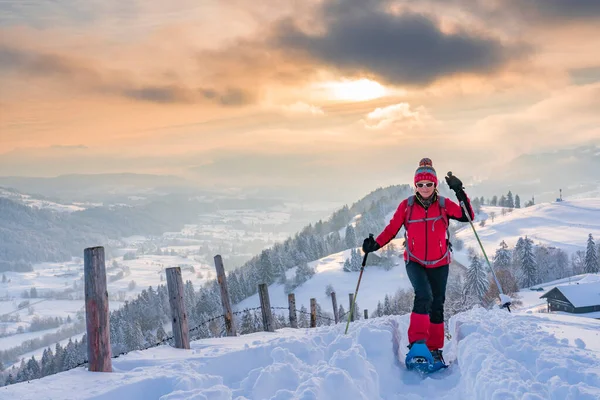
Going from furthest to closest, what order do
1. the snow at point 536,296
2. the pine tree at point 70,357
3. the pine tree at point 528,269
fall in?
the pine tree at point 528,269 → the pine tree at point 70,357 → the snow at point 536,296

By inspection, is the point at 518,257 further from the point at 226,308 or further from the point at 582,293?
the point at 226,308

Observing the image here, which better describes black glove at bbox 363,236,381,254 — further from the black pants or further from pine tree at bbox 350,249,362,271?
pine tree at bbox 350,249,362,271

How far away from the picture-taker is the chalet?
58.5 m

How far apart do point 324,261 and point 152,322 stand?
5755 centimetres

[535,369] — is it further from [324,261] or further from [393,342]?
[324,261]

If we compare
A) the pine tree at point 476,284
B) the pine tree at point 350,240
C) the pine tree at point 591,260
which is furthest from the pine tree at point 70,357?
the pine tree at point 350,240

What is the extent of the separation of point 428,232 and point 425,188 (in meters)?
0.73

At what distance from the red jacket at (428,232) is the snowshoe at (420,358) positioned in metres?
1.35

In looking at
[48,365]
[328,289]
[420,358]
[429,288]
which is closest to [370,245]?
[429,288]

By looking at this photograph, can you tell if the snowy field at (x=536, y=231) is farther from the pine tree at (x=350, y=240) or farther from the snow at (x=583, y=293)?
the snow at (x=583, y=293)

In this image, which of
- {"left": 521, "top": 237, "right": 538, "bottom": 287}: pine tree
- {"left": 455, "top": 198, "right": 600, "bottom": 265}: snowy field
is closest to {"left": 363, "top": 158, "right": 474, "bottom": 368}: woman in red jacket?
{"left": 521, "top": 237, "right": 538, "bottom": 287}: pine tree

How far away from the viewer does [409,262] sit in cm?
845

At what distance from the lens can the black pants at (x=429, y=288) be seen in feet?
26.6

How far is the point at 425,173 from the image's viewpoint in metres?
8.52
